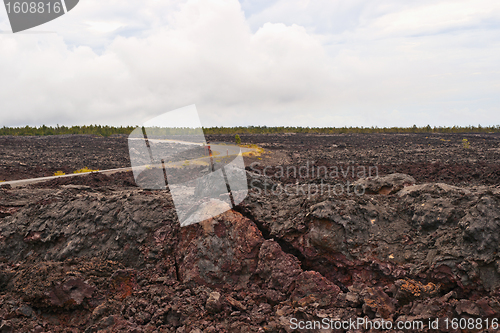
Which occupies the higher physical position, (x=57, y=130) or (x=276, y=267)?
(x=57, y=130)

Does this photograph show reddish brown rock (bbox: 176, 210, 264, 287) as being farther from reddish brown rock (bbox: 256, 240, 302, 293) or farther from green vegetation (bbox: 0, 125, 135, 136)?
green vegetation (bbox: 0, 125, 135, 136)

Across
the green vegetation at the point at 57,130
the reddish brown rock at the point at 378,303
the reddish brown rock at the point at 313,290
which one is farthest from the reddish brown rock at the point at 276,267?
the green vegetation at the point at 57,130

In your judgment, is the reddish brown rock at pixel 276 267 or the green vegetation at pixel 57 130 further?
the green vegetation at pixel 57 130

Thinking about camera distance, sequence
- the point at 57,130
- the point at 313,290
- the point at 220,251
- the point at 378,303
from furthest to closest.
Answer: the point at 57,130
the point at 220,251
the point at 313,290
the point at 378,303

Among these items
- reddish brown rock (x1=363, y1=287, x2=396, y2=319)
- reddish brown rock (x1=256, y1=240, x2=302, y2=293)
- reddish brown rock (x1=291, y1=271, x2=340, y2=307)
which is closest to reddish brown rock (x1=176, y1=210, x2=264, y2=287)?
reddish brown rock (x1=256, y1=240, x2=302, y2=293)

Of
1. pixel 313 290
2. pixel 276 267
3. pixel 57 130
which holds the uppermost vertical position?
pixel 57 130

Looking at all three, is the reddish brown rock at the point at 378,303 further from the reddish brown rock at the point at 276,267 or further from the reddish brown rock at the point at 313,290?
the reddish brown rock at the point at 276,267

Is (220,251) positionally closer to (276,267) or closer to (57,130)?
(276,267)

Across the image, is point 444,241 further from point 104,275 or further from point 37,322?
point 37,322

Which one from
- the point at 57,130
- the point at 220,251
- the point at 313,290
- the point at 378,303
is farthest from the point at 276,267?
the point at 57,130

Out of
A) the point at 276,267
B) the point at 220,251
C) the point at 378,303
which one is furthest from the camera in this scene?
the point at 220,251

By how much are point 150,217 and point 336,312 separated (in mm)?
4350

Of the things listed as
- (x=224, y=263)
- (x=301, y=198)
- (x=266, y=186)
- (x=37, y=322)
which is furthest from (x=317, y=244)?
(x=37, y=322)

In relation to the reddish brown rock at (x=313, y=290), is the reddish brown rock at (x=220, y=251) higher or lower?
higher
